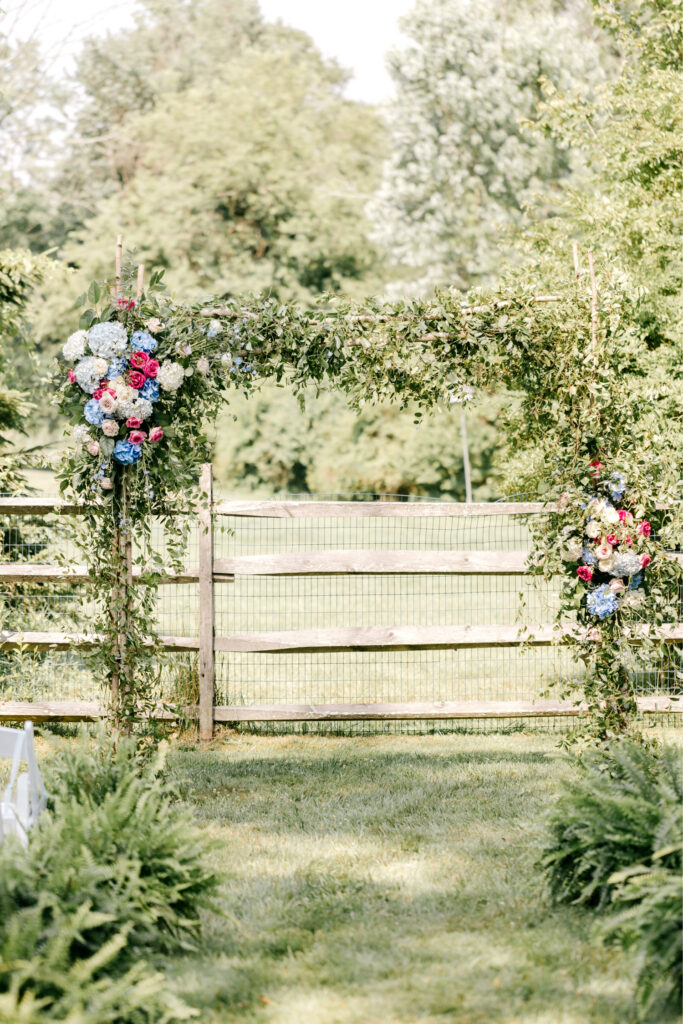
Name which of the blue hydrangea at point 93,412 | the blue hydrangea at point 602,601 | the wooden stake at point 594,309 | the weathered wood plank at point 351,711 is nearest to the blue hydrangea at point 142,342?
the blue hydrangea at point 93,412

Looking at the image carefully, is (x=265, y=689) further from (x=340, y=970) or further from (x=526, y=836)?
(x=340, y=970)

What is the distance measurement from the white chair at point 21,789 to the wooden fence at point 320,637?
2826 millimetres

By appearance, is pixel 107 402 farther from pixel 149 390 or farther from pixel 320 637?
pixel 320 637

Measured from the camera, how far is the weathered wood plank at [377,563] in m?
7.19

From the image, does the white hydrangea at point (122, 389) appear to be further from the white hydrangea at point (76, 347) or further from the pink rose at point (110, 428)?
the white hydrangea at point (76, 347)

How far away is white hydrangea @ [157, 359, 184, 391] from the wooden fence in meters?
1.79

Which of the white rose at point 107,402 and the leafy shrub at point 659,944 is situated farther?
the white rose at point 107,402

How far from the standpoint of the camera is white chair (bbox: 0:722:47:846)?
3998mm

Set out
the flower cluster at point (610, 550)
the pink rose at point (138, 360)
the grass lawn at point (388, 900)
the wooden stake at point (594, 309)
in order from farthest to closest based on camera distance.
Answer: the wooden stake at point (594, 309) → the flower cluster at point (610, 550) → the pink rose at point (138, 360) → the grass lawn at point (388, 900)

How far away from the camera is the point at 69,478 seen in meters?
5.45

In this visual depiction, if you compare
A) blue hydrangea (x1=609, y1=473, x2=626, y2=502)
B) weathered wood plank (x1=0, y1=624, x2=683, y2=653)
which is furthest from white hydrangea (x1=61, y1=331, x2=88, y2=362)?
blue hydrangea (x1=609, y1=473, x2=626, y2=502)

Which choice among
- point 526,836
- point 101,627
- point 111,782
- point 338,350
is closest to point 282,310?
point 338,350

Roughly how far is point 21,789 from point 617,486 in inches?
130

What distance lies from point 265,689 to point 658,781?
502 cm
